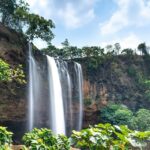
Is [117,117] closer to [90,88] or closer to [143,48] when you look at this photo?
[90,88]

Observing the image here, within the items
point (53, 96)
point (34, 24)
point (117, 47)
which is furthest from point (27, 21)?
point (117, 47)

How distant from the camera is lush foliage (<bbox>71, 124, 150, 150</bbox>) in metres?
3.04

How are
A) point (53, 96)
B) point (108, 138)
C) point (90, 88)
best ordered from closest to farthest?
point (108, 138) → point (53, 96) → point (90, 88)

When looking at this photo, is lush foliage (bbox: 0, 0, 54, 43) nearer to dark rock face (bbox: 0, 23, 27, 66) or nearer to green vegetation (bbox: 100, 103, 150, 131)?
dark rock face (bbox: 0, 23, 27, 66)

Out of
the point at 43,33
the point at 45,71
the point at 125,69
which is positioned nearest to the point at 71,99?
the point at 45,71

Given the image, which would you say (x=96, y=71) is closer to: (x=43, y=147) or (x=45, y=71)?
(x=45, y=71)

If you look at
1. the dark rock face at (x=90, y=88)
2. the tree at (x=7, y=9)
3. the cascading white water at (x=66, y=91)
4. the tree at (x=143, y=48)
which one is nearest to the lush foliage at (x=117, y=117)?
the dark rock face at (x=90, y=88)

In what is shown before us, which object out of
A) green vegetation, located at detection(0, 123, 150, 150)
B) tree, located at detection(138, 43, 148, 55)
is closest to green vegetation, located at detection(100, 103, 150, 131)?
tree, located at detection(138, 43, 148, 55)

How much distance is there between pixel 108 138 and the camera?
343cm

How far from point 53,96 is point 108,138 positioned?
20.3 meters

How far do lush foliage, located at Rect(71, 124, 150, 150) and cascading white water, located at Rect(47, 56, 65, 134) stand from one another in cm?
1962

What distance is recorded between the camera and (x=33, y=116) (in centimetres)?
2225

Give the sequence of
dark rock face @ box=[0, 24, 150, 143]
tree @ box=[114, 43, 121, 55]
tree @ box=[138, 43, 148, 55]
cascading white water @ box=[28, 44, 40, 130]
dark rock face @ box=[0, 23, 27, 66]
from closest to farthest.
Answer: dark rock face @ box=[0, 23, 27, 66] → dark rock face @ box=[0, 24, 150, 143] → cascading white water @ box=[28, 44, 40, 130] → tree @ box=[114, 43, 121, 55] → tree @ box=[138, 43, 148, 55]

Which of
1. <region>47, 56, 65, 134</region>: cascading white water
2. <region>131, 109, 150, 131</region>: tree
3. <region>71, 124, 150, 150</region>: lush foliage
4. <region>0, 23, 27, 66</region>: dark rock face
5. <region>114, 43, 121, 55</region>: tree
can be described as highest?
<region>114, 43, 121, 55</region>: tree
